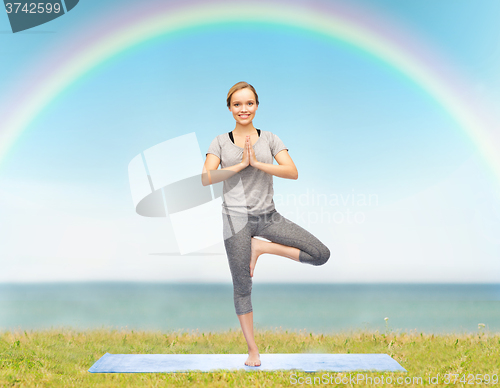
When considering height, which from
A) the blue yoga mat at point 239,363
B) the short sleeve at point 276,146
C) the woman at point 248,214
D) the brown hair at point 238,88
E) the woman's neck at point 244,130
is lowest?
the blue yoga mat at point 239,363

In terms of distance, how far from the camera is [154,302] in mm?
6328

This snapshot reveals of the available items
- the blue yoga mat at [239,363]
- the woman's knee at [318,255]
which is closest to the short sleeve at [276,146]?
the woman's knee at [318,255]

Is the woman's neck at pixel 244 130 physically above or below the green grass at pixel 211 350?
above

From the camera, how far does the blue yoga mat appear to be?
418 centimetres

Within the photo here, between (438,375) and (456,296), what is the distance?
5.31 m

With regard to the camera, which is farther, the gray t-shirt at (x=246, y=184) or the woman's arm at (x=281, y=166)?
the gray t-shirt at (x=246, y=184)

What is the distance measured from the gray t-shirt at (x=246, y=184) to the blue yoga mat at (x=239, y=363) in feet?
4.94

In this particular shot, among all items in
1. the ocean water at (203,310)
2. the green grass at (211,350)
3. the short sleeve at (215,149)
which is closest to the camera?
the green grass at (211,350)

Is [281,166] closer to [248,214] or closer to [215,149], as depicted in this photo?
[248,214]

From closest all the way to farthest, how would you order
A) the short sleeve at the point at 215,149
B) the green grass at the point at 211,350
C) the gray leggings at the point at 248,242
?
the green grass at the point at 211,350 < the gray leggings at the point at 248,242 < the short sleeve at the point at 215,149

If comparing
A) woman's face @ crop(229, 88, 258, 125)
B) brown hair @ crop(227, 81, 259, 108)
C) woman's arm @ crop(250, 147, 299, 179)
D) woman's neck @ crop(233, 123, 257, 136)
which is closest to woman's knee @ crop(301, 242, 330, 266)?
woman's arm @ crop(250, 147, 299, 179)

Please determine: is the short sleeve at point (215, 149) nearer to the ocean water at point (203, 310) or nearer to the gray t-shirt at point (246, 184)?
the gray t-shirt at point (246, 184)

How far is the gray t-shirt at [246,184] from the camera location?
411cm

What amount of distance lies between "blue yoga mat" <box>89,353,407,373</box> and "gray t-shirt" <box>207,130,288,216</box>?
1505 millimetres
